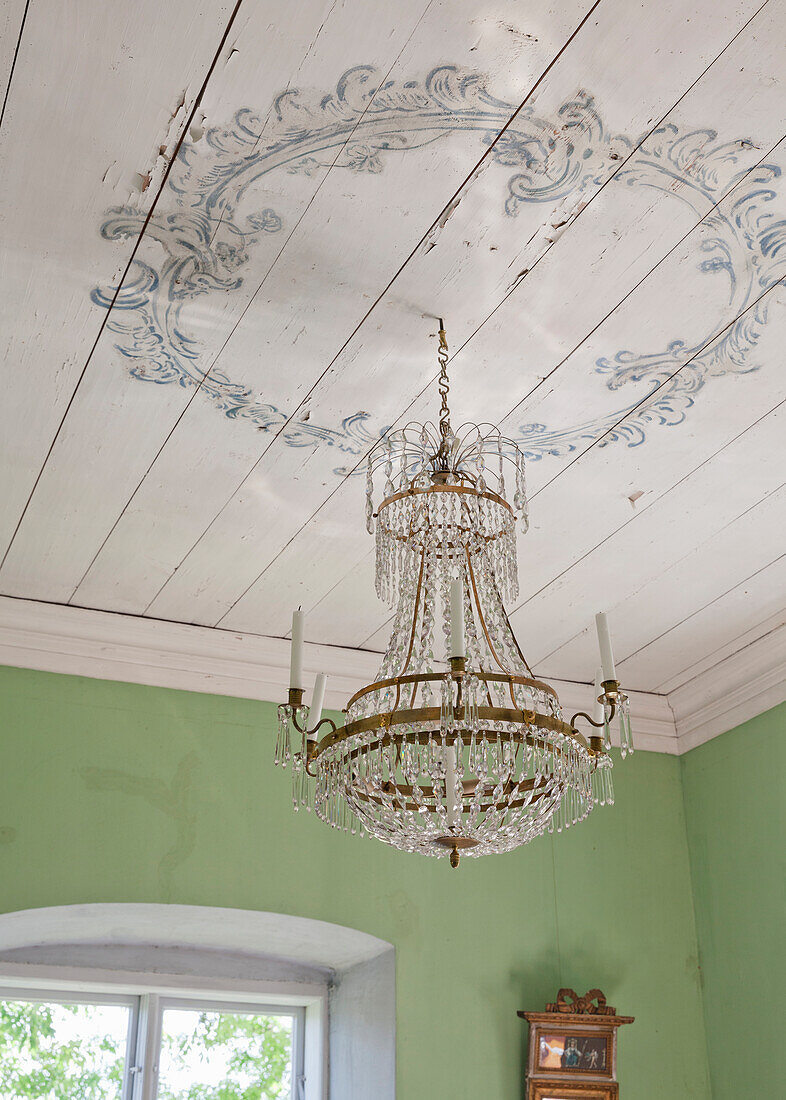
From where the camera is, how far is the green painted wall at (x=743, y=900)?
307cm

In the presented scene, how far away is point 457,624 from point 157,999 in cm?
205

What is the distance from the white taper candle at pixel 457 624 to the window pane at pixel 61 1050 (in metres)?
2.06

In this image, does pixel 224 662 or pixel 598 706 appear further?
pixel 224 662

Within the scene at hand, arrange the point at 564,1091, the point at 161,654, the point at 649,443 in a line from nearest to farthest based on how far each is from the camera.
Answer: the point at 649,443
the point at 564,1091
the point at 161,654

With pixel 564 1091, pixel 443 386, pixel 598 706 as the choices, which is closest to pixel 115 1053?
pixel 564 1091

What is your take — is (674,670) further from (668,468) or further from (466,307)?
(466,307)

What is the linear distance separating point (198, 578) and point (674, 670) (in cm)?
153

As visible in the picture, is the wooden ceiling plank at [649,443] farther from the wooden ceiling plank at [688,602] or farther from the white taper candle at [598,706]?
the white taper candle at [598,706]

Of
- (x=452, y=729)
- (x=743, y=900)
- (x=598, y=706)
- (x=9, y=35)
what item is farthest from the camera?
(x=743, y=900)

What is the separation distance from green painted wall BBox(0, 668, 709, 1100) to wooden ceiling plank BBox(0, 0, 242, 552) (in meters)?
1.14

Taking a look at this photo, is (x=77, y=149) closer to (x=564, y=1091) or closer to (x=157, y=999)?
(x=157, y=999)

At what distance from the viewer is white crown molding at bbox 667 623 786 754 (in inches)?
127

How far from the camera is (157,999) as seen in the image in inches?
123

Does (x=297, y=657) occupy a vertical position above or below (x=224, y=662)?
below
